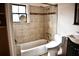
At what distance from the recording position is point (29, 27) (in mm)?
914

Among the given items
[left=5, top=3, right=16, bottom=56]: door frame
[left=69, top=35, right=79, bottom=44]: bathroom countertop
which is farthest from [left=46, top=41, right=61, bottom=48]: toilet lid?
[left=5, top=3, right=16, bottom=56]: door frame

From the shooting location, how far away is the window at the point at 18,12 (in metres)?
0.86

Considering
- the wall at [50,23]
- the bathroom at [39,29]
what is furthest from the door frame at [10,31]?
the wall at [50,23]

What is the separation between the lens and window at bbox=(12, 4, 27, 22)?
86 centimetres

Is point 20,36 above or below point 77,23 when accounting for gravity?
below

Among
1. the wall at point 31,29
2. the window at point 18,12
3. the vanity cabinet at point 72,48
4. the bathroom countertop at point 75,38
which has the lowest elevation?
the vanity cabinet at point 72,48

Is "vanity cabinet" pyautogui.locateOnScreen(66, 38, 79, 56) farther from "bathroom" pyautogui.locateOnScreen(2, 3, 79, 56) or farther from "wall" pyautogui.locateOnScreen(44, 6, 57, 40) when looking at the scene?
"wall" pyautogui.locateOnScreen(44, 6, 57, 40)

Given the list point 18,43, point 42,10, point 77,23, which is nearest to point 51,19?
point 42,10

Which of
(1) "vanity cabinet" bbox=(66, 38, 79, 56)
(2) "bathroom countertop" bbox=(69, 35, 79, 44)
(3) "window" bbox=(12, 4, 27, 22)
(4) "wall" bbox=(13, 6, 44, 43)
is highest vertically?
(3) "window" bbox=(12, 4, 27, 22)

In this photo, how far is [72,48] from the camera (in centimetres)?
89

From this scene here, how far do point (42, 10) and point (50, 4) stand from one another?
91 millimetres

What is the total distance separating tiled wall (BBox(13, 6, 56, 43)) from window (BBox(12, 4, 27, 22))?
0.16ft

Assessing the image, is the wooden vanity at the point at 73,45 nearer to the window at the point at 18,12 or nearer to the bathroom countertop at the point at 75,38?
the bathroom countertop at the point at 75,38

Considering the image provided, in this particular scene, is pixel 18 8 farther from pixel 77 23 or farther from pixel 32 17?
pixel 77 23
